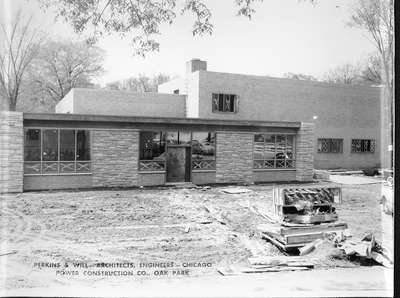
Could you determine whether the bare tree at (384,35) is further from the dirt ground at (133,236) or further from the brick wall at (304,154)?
the brick wall at (304,154)

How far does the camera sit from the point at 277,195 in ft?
16.0

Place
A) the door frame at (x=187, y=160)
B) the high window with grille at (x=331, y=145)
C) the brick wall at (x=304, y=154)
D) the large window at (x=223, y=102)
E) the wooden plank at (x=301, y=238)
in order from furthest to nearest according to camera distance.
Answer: the large window at (x=223, y=102)
the door frame at (x=187, y=160)
the high window with grille at (x=331, y=145)
the brick wall at (x=304, y=154)
the wooden plank at (x=301, y=238)

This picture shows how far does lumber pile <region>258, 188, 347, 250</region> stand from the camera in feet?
15.0

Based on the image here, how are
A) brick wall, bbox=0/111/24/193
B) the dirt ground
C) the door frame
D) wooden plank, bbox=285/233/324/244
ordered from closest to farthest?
the dirt ground < brick wall, bbox=0/111/24/193 < wooden plank, bbox=285/233/324/244 < the door frame

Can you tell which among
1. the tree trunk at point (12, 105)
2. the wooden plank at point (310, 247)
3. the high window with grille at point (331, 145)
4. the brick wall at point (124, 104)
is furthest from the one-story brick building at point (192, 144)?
the wooden plank at point (310, 247)

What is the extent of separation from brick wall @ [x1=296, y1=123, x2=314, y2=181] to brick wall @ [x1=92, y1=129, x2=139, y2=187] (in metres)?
4.19

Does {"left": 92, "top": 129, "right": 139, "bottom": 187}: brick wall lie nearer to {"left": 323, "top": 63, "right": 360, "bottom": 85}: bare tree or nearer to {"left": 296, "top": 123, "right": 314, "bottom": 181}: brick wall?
{"left": 296, "top": 123, "right": 314, "bottom": 181}: brick wall

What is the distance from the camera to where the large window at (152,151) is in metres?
9.39

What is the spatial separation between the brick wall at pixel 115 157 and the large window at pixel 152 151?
0.59 ft

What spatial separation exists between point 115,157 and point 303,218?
654cm

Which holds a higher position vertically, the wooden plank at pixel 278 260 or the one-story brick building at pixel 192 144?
the one-story brick building at pixel 192 144

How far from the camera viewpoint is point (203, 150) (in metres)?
10.0

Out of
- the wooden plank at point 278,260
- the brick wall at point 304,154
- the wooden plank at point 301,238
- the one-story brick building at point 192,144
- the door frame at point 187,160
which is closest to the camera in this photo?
the wooden plank at point 278,260

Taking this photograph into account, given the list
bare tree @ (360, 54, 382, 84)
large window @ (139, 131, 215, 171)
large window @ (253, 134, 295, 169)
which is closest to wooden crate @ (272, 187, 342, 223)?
bare tree @ (360, 54, 382, 84)
